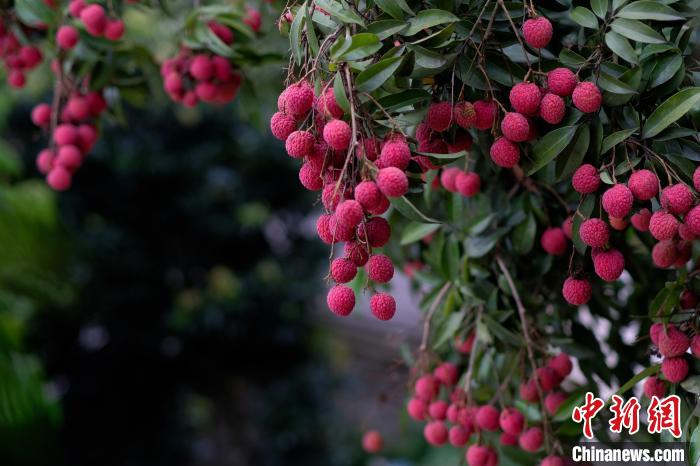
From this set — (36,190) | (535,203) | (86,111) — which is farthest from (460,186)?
(36,190)

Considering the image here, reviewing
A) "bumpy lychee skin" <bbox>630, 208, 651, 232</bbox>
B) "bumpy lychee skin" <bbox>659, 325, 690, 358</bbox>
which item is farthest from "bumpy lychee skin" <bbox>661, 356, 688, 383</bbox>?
"bumpy lychee skin" <bbox>630, 208, 651, 232</bbox>

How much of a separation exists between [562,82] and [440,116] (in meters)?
0.11

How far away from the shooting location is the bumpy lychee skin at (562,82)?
608 mm

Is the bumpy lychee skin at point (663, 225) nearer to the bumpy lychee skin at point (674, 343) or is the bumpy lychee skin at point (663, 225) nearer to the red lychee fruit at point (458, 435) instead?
the bumpy lychee skin at point (674, 343)

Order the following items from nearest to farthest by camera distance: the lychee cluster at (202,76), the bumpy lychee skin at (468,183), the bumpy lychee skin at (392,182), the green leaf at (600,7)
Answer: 1. the bumpy lychee skin at (392,182)
2. the green leaf at (600,7)
3. the bumpy lychee skin at (468,183)
4. the lychee cluster at (202,76)

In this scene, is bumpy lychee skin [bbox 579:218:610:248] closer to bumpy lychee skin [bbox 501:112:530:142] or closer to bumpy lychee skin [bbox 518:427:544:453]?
bumpy lychee skin [bbox 501:112:530:142]

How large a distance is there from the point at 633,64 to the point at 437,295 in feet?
1.29

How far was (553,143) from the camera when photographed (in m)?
0.62

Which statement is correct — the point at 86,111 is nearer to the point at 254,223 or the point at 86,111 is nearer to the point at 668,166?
the point at 668,166

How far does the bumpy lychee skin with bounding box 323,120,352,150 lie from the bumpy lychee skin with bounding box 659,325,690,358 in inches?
14.2

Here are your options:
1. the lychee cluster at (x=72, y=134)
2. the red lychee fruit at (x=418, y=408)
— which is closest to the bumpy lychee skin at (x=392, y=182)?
the red lychee fruit at (x=418, y=408)

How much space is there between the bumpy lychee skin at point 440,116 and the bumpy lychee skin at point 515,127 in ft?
0.16

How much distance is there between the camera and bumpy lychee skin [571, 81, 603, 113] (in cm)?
59

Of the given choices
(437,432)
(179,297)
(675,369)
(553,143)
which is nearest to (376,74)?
(553,143)
